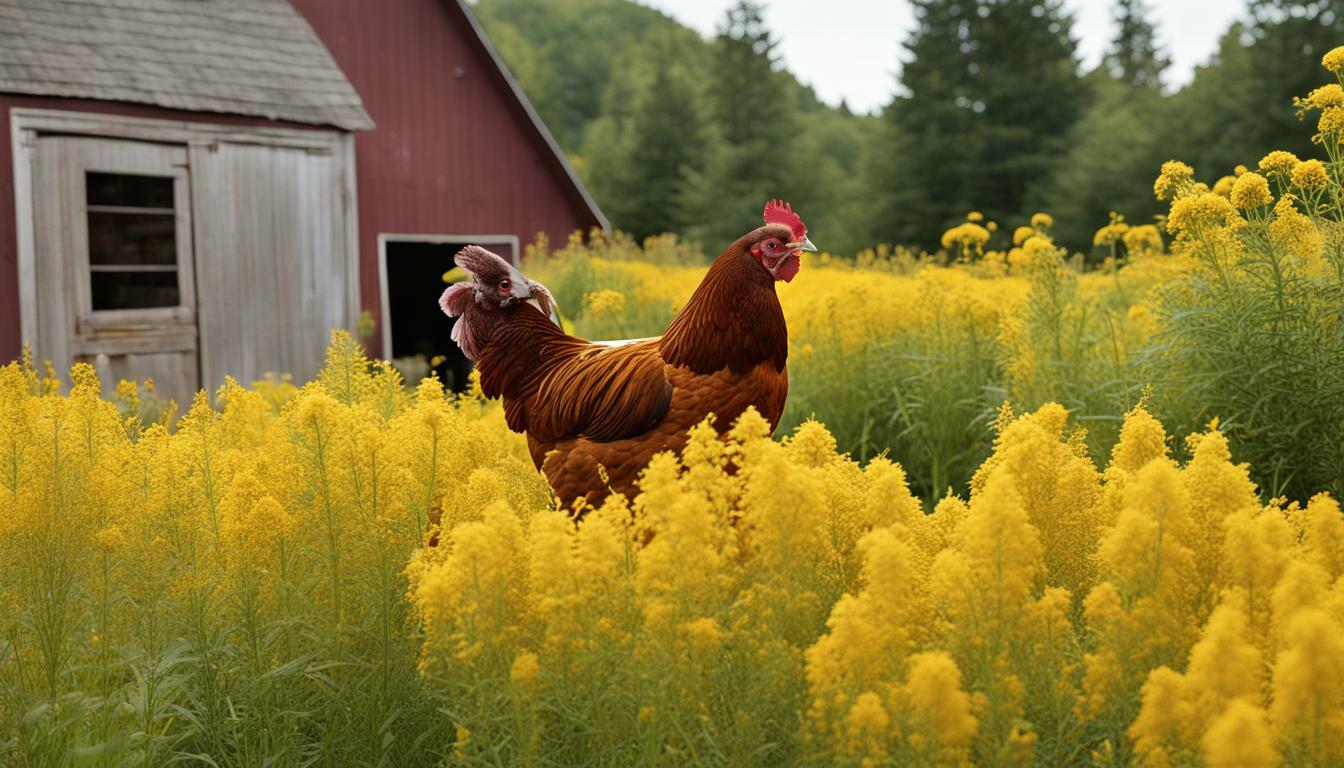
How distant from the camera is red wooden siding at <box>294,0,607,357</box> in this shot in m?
12.7

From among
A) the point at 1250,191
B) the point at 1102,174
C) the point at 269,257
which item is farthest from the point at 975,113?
the point at 1250,191

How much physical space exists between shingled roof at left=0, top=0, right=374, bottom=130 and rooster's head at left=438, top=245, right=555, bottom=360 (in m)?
7.18

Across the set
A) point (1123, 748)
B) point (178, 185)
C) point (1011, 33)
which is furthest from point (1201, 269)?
point (1011, 33)

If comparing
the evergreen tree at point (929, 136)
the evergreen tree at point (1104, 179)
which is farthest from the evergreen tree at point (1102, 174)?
the evergreen tree at point (929, 136)

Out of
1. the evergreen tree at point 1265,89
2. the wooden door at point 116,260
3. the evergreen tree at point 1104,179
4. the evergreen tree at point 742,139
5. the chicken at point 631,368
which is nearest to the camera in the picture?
the chicken at point 631,368

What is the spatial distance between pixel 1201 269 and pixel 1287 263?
0.67m

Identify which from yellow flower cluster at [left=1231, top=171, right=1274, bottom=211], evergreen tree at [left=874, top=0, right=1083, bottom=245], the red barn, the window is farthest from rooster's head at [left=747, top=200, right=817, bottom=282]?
evergreen tree at [left=874, top=0, right=1083, bottom=245]

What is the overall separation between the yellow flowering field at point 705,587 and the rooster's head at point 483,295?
10.5 inches

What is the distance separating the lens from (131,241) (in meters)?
10.4

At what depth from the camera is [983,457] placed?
6613mm

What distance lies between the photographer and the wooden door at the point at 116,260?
9594 millimetres

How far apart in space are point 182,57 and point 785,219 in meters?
8.89

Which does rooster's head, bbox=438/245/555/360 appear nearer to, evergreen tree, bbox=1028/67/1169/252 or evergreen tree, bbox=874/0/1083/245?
evergreen tree, bbox=1028/67/1169/252

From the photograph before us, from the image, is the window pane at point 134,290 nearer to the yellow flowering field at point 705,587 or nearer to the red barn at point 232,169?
the red barn at point 232,169
